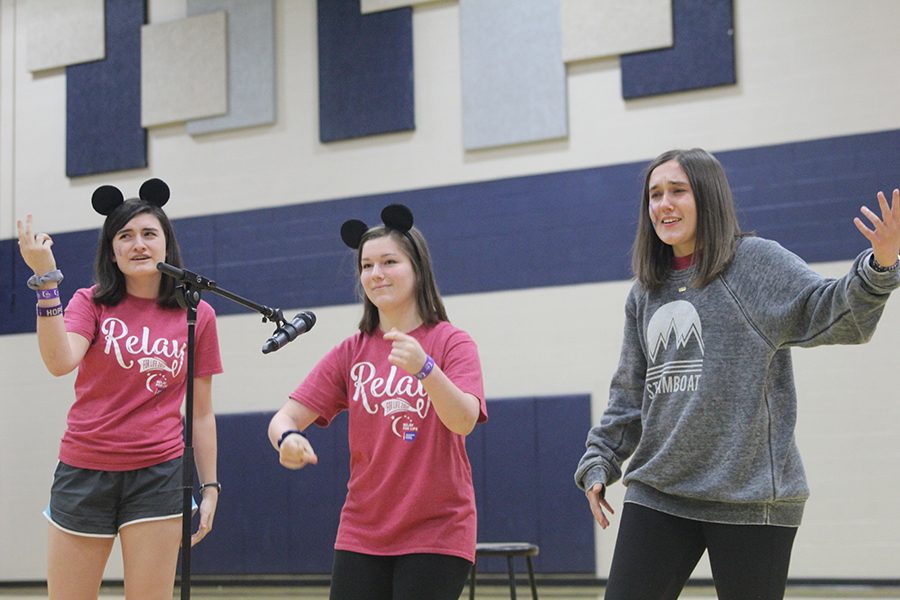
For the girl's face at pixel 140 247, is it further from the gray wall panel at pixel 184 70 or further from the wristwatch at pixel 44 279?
the gray wall panel at pixel 184 70

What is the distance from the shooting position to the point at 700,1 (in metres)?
5.86

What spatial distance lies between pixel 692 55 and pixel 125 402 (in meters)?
4.20

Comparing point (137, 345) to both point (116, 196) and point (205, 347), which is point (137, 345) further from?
point (116, 196)

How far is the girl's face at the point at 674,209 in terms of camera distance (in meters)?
2.48

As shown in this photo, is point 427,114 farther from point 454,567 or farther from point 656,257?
→ point 454,567

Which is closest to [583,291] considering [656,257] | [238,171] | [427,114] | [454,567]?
[427,114]

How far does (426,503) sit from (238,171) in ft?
16.4

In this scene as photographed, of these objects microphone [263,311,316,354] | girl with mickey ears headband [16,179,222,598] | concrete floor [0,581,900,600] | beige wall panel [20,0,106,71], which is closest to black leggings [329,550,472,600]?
microphone [263,311,316,354]

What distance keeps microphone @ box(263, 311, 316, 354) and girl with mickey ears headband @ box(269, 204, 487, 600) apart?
128mm

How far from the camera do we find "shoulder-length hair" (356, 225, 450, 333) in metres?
2.66

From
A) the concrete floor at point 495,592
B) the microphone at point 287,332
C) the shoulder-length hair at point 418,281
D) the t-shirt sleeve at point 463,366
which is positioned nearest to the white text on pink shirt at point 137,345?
the microphone at point 287,332

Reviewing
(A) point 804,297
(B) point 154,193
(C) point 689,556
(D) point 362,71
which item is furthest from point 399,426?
(D) point 362,71

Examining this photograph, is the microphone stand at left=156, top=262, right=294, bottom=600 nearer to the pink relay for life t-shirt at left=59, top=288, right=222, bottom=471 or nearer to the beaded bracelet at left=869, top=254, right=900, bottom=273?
the pink relay for life t-shirt at left=59, top=288, right=222, bottom=471

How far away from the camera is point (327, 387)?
8.72 ft
